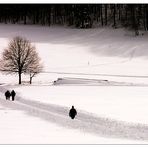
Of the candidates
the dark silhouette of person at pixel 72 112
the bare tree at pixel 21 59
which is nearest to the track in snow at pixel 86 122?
the dark silhouette of person at pixel 72 112

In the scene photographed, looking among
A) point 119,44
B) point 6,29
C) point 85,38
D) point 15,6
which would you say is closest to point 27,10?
point 15,6

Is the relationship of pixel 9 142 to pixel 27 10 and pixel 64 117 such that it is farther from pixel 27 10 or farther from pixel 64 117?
pixel 27 10

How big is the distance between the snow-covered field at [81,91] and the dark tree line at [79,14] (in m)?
3.91

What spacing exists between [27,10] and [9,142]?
84378 millimetres

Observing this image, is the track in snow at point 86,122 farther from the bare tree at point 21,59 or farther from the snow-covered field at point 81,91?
the bare tree at point 21,59

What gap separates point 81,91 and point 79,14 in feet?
169

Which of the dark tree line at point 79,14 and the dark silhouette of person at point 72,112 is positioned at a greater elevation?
the dark tree line at point 79,14

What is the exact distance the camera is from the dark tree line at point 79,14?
3756 inches

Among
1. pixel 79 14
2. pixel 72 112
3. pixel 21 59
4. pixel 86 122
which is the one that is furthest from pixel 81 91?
pixel 79 14

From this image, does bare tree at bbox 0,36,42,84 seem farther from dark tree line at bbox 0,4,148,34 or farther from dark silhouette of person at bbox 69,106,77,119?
dark tree line at bbox 0,4,148,34

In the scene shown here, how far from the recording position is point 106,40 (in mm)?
88000

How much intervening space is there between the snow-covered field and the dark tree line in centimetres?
391

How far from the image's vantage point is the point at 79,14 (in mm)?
97250

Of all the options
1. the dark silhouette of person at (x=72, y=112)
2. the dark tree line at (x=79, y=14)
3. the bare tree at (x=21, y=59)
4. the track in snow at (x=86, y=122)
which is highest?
the dark tree line at (x=79, y=14)
